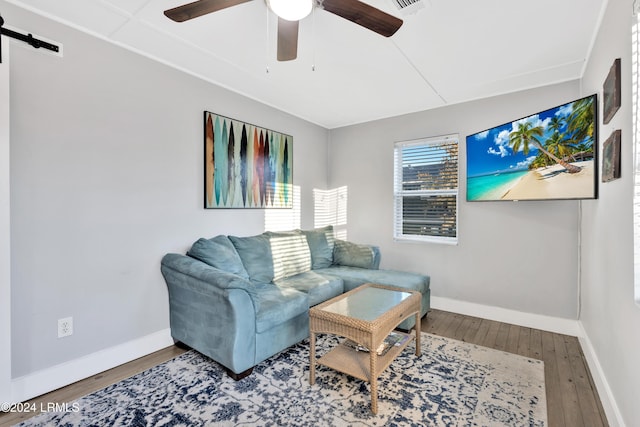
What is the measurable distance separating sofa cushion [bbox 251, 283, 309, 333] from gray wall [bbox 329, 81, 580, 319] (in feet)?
6.03

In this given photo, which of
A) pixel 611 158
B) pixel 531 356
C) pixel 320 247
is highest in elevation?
pixel 611 158

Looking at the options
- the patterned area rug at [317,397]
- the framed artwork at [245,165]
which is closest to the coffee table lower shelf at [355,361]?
the patterned area rug at [317,397]

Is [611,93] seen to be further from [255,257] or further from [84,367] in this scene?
[84,367]

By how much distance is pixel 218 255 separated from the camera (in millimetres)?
2600

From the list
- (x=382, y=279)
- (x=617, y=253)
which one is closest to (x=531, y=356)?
(x=617, y=253)

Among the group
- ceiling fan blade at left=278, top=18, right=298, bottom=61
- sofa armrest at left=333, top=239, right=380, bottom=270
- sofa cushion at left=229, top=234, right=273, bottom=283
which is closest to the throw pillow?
sofa armrest at left=333, top=239, right=380, bottom=270

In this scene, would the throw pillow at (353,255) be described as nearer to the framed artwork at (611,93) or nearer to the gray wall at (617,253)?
the gray wall at (617,253)

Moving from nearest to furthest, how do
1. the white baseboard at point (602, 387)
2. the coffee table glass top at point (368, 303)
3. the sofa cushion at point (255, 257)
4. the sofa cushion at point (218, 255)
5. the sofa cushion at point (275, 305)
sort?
1. the white baseboard at point (602, 387)
2. the coffee table glass top at point (368, 303)
3. the sofa cushion at point (275, 305)
4. the sofa cushion at point (218, 255)
5. the sofa cushion at point (255, 257)

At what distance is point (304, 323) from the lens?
257cm

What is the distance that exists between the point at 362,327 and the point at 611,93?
6.52 ft

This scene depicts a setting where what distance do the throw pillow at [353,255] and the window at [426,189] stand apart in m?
0.60

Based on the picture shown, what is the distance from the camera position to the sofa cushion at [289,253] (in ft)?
10.2

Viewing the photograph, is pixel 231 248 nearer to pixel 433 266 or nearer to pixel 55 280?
pixel 55 280

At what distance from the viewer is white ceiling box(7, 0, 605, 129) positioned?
192 centimetres
